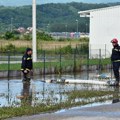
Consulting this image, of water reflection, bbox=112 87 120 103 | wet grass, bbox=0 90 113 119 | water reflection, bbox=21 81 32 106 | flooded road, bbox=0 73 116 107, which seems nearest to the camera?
wet grass, bbox=0 90 113 119

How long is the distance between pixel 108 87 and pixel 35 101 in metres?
6.74

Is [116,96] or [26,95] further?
[116,96]

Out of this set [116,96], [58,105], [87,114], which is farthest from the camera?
[116,96]

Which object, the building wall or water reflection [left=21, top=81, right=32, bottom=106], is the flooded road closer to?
water reflection [left=21, top=81, right=32, bottom=106]

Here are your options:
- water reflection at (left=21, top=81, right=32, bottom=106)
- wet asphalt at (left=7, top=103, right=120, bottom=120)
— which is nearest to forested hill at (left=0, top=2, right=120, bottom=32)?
water reflection at (left=21, top=81, right=32, bottom=106)

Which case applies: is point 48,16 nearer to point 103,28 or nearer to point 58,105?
point 103,28

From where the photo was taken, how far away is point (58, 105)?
16.1 metres

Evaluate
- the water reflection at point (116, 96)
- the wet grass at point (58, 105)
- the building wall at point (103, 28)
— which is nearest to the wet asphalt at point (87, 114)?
the wet grass at point (58, 105)

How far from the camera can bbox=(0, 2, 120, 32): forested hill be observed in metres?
169

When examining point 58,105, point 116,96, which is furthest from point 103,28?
point 58,105

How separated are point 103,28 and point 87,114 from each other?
42.9 m

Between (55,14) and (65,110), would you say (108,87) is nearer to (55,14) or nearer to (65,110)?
(65,110)

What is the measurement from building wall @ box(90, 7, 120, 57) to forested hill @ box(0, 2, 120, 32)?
104567 millimetres

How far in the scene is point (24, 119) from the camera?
1300 centimetres
